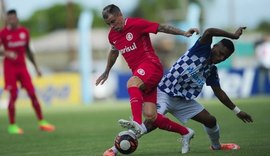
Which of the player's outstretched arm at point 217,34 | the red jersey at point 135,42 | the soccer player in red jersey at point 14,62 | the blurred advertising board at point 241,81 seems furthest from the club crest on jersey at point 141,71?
the blurred advertising board at point 241,81

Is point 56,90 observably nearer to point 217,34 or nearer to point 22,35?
point 22,35

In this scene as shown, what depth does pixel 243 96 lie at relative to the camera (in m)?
30.1

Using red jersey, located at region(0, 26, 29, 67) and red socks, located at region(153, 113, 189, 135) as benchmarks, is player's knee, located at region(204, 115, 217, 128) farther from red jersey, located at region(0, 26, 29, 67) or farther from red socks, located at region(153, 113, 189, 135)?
red jersey, located at region(0, 26, 29, 67)

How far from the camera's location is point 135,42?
10453 millimetres

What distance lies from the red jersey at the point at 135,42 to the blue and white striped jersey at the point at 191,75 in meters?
0.34

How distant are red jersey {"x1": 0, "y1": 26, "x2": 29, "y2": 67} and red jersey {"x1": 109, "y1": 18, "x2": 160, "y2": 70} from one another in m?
6.50

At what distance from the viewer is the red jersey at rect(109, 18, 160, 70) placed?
1045 centimetres

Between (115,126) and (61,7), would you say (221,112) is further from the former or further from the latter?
(61,7)

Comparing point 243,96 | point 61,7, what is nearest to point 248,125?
point 243,96

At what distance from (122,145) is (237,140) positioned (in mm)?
2916

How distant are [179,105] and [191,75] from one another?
Answer: 50 centimetres

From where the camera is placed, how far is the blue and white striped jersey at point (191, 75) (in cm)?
1030

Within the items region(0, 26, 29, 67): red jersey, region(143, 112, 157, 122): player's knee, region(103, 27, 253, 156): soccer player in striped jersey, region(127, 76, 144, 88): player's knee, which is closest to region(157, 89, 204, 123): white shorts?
region(103, 27, 253, 156): soccer player in striped jersey

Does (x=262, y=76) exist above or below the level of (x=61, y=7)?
above
